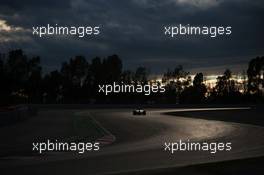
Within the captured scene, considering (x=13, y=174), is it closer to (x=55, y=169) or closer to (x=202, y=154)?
(x=55, y=169)

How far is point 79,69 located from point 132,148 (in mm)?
103078

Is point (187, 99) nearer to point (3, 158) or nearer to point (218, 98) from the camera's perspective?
point (218, 98)

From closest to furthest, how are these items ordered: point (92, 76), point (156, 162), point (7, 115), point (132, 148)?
point (156, 162) < point (132, 148) < point (7, 115) < point (92, 76)

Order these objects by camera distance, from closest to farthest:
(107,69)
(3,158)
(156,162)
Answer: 1. (156,162)
2. (3,158)
3. (107,69)

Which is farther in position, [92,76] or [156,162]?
[92,76]

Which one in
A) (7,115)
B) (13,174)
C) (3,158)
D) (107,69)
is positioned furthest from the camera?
(107,69)

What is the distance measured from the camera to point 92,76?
4611 inches

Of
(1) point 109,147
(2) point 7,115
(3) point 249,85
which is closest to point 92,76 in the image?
(3) point 249,85

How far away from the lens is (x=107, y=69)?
108125 millimetres

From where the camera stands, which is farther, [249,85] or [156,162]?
[249,85]

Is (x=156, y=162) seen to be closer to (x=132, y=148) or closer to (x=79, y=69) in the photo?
(x=132, y=148)

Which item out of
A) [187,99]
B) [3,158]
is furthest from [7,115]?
[187,99]

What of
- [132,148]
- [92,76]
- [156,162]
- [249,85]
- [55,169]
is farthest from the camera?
[249,85]

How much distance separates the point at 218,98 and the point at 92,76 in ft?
126
